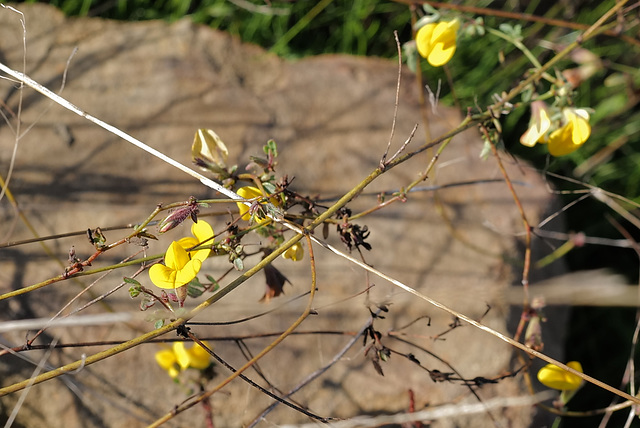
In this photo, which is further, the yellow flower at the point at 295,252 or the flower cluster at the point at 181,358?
the flower cluster at the point at 181,358

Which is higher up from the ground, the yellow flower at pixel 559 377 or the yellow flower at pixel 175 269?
the yellow flower at pixel 175 269

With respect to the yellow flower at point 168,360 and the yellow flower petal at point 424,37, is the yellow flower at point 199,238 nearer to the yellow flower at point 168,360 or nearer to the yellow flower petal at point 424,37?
the yellow flower at point 168,360

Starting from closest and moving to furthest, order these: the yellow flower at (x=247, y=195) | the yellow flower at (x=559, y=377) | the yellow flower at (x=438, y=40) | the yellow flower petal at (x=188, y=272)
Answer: the yellow flower petal at (x=188, y=272) → the yellow flower at (x=247, y=195) → the yellow flower at (x=559, y=377) → the yellow flower at (x=438, y=40)

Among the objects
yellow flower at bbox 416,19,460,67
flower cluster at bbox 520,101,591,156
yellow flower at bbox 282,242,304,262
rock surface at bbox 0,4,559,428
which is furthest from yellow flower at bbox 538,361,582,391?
yellow flower at bbox 416,19,460,67

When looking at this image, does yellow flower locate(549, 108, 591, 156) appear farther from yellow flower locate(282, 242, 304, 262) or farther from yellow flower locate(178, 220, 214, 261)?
yellow flower locate(178, 220, 214, 261)

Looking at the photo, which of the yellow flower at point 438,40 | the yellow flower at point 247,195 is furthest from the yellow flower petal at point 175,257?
the yellow flower at point 438,40

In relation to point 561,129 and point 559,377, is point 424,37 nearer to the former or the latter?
point 561,129

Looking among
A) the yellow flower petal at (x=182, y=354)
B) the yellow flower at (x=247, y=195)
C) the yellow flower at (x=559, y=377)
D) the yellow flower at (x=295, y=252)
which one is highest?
the yellow flower at (x=247, y=195)
